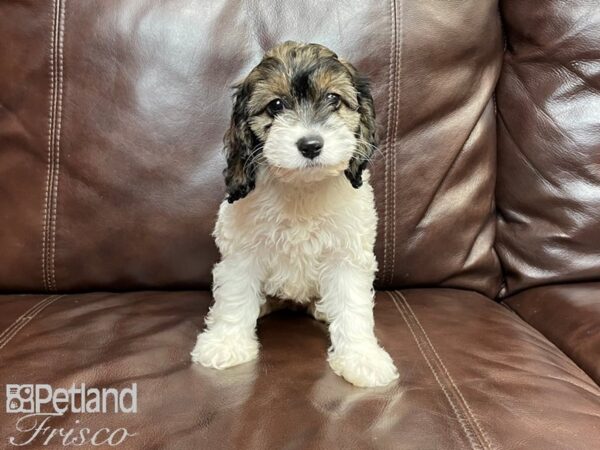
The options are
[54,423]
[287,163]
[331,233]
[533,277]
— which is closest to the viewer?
[54,423]

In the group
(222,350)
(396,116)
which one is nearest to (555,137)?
(396,116)

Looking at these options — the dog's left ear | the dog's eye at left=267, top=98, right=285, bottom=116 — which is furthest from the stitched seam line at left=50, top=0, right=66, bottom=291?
the dog's left ear

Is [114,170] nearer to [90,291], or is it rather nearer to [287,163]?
[90,291]

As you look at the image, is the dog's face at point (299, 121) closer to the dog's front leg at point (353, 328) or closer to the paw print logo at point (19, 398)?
the dog's front leg at point (353, 328)

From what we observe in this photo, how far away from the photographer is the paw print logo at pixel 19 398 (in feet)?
4.51

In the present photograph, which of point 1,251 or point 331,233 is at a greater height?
point 331,233

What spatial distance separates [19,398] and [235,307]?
60 centimetres

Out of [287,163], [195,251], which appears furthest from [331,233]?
[195,251]

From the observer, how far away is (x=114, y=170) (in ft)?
6.63

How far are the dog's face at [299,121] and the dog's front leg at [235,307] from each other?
0.76 feet

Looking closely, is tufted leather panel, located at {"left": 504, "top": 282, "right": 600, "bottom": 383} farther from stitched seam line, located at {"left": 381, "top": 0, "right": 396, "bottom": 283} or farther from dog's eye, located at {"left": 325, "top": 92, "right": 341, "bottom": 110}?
dog's eye, located at {"left": 325, "top": 92, "right": 341, "bottom": 110}

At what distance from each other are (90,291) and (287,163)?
3.23ft

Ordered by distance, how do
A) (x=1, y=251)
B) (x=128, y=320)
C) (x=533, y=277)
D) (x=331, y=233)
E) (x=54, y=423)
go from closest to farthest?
(x=54, y=423) < (x=331, y=233) < (x=128, y=320) < (x=1, y=251) < (x=533, y=277)

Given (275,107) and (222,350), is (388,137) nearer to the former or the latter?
(275,107)
